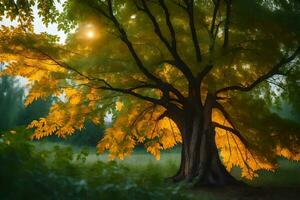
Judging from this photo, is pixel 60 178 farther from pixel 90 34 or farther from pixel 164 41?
pixel 90 34

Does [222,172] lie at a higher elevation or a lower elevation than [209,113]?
lower

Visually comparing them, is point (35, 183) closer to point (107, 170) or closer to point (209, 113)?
point (107, 170)

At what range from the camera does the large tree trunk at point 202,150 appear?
1427cm

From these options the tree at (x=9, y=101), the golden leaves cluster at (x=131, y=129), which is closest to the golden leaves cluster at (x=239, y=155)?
the golden leaves cluster at (x=131, y=129)

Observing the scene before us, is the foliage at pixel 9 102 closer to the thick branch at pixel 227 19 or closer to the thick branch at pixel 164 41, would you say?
the thick branch at pixel 164 41

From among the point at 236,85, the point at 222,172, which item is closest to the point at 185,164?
the point at 222,172

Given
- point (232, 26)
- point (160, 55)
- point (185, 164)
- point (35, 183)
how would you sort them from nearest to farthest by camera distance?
point (35, 183)
point (232, 26)
point (160, 55)
point (185, 164)

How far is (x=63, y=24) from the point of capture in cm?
1384

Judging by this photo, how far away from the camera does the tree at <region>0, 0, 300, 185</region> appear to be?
12336 millimetres

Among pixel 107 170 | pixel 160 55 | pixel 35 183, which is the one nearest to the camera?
pixel 35 183

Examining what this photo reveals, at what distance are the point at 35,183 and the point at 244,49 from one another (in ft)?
33.4

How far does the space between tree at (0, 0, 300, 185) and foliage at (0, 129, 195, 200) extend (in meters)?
7.30

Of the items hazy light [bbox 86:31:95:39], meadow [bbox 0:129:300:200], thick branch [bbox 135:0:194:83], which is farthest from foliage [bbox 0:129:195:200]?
hazy light [bbox 86:31:95:39]

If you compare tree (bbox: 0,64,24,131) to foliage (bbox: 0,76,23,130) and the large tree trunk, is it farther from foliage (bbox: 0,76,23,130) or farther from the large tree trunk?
the large tree trunk
